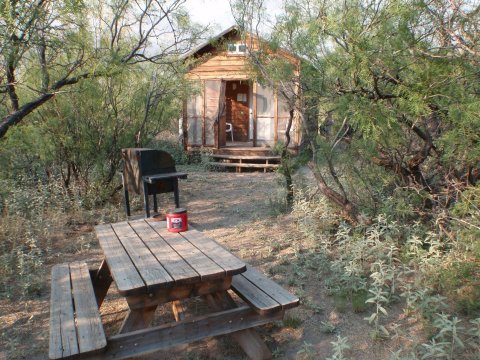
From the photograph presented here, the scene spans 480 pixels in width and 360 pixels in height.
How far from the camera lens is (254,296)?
287 cm

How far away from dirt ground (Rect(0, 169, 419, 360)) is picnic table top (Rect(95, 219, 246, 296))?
834mm

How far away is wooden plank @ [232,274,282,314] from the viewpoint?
267 cm

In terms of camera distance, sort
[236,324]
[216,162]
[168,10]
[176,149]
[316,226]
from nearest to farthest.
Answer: [236,324] → [316,226] → [168,10] → [216,162] → [176,149]

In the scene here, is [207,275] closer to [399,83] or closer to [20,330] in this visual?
[20,330]

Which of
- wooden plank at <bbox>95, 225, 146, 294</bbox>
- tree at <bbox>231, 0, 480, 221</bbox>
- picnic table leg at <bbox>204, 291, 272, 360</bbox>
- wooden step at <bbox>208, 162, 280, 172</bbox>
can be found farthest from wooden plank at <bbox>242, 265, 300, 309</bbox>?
wooden step at <bbox>208, 162, 280, 172</bbox>

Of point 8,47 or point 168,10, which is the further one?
point 168,10

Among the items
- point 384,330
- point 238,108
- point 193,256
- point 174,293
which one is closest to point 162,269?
point 174,293

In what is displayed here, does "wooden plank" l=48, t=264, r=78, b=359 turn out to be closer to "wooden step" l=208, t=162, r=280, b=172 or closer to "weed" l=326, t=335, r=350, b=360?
"weed" l=326, t=335, r=350, b=360

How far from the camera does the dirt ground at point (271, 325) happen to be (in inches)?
122

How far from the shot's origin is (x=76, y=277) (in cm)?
335

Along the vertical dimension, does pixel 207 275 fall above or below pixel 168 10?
below

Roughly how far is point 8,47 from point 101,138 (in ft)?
11.4

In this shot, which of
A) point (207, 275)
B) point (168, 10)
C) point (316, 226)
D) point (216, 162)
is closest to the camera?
point (207, 275)

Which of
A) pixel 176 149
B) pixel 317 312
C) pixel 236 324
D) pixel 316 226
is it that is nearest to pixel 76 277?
pixel 236 324
